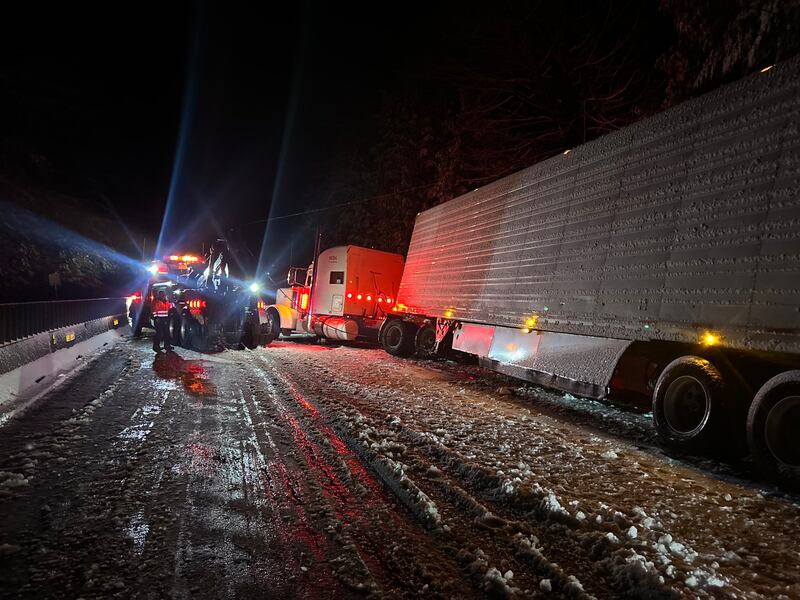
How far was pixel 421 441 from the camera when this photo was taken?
18.4ft

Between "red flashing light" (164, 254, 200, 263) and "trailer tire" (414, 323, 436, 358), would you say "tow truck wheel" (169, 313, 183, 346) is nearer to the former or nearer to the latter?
"trailer tire" (414, 323, 436, 358)

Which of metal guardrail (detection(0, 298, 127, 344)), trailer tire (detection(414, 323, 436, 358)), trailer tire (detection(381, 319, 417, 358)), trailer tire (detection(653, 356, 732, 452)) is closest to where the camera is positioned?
trailer tire (detection(653, 356, 732, 452))

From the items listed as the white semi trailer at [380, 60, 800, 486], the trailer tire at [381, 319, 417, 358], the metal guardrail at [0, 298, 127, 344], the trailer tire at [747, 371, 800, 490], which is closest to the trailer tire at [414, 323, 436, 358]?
the trailer tire at [381, 319, 417, 358]

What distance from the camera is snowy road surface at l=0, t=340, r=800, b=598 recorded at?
2926 millimetres

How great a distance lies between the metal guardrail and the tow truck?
2.08 meters

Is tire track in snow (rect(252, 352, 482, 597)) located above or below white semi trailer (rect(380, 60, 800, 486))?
below

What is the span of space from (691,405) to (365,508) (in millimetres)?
3980

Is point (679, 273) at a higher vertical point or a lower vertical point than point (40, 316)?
higher

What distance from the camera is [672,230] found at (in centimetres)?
602

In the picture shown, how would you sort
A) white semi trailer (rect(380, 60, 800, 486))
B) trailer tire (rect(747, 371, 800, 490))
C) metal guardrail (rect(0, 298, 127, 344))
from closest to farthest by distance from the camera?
trailer tire (rect(747, 371, 800, 490)) < white semi trailer (rect(380, 60, 800, 486)) < metal guardrail (rect(0, 298, 127, 344))

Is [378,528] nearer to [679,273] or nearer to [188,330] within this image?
[679,273]

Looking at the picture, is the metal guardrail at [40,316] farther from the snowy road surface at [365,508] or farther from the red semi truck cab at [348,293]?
the red semi truck cab at [348,293]

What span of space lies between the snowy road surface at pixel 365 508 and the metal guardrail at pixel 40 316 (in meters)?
1.17

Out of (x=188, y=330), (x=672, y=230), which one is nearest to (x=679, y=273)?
(x=672, y=230)
